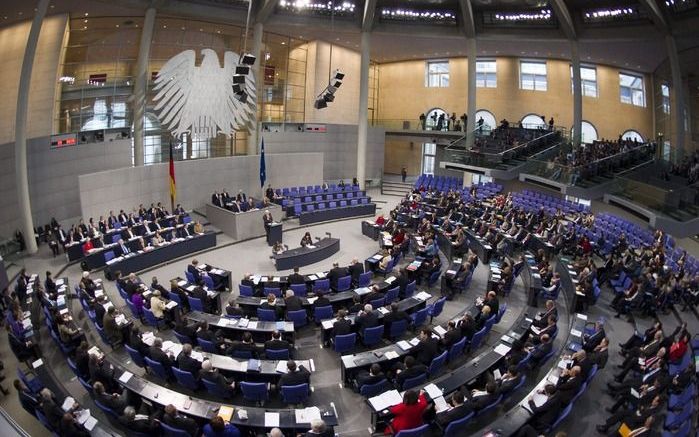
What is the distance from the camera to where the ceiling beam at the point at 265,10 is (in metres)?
21.3

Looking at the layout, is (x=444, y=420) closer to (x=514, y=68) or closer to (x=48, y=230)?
(x=48, y=230)

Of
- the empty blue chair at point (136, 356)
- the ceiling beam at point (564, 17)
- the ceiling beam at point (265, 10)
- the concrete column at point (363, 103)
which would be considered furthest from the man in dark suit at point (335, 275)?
the ceiling beam at point (564, 17)

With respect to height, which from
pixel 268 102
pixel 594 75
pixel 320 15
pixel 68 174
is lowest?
pixel 68 174

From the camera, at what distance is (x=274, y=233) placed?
17078 millimetres

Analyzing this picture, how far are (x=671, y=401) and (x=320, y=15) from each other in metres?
23.2

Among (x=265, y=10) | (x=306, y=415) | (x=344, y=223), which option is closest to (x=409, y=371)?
(x=306, y=415)

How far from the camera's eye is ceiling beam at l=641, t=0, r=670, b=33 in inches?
716

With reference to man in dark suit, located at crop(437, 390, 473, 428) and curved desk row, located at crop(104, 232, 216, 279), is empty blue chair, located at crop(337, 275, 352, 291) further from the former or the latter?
curved desk row, located at crop(104, 232, 216, 279)

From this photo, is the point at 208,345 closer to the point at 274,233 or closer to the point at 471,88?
the point at 274,233

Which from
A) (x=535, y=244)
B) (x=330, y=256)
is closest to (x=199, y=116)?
(x=330, y=256)

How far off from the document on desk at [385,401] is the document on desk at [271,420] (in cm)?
147

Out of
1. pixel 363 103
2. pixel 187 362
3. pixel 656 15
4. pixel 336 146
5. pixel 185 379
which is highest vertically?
pixel 656 15

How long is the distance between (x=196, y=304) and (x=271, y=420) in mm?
4884

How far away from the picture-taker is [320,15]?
23.9 m
